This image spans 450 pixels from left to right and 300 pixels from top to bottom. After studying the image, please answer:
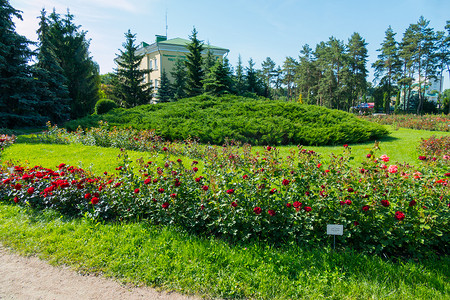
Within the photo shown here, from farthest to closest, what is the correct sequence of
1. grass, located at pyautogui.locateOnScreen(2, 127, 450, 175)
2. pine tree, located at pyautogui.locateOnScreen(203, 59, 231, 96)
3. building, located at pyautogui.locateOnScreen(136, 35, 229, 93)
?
building, located at pyautogui.locateOnScreen(136, 35, 229, 93) < pine tree, located at pyautogui.locateOnScreen(203, 59, 231, 96) < grass, located at pyautogui.locateOnScreen(2, 127, 450, 175)

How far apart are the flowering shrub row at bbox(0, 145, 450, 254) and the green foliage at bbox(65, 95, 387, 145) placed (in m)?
4.63

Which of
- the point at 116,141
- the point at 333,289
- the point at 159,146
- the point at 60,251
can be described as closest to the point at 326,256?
the point at 333,289

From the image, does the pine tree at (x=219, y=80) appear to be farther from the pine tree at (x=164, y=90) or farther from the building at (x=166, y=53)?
the building at (x=166, y=53)

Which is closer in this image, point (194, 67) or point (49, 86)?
point (49, 86)

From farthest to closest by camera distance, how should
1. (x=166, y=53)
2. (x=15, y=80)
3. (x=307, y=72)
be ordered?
(x=307, y=72) → (x=166, y=53) → (x=15, y=80)

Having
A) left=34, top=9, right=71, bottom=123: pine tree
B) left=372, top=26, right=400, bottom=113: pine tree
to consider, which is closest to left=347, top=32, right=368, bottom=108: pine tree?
left=372, top=26, right=400, bottom=113: pine tree

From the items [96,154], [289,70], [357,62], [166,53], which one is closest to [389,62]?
[357,62]

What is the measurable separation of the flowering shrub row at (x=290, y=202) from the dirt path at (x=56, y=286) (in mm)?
805

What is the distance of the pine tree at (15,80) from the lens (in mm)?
13438

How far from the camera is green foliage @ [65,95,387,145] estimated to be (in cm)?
808

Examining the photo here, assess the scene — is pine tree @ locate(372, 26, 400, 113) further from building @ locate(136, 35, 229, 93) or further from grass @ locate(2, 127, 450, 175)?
grass @ locate(2, 127, 450, 175)

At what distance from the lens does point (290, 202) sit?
280cm

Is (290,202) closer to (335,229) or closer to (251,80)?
(335,229)

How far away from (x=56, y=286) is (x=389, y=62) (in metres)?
41.1
